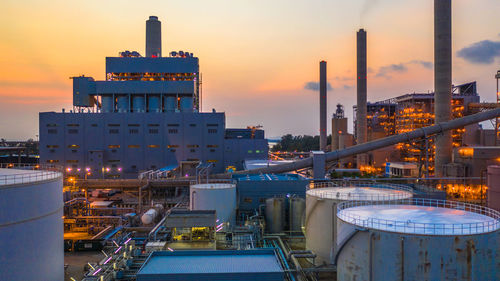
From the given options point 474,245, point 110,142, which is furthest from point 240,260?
point 110,142

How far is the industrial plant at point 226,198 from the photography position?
1297 centimetres

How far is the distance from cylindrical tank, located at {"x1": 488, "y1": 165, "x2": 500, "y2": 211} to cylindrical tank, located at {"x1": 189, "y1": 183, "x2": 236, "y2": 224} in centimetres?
2344

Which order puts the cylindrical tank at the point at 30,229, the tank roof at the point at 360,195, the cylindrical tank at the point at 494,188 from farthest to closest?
the cylindrical tank at the point at 494,188, the tank roof at the point at 360,195, the cylindrical tank at the point at 30,229

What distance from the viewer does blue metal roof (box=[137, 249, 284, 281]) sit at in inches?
515

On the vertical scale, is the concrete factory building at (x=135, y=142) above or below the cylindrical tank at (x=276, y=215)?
above

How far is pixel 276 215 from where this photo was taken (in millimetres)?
26188

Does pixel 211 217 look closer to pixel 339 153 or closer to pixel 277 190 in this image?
pixel 277 190

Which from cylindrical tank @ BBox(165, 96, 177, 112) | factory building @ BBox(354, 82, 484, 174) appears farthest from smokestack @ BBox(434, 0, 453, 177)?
cylindrical tank @ BBox(165, 96, 177, 112)

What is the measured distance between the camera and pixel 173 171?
48.3 meters

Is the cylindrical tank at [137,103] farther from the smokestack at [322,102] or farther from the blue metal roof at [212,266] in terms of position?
the blue metal roof at [212,266]

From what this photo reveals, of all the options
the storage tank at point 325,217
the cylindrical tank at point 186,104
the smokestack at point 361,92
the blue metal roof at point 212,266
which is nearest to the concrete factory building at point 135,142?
the cylindrical tank at point 186,104

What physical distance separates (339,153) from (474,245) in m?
28.4

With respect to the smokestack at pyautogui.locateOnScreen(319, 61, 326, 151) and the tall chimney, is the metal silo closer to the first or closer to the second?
the tall chimney

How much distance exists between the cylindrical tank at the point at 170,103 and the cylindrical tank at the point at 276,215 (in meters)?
39.2
